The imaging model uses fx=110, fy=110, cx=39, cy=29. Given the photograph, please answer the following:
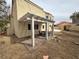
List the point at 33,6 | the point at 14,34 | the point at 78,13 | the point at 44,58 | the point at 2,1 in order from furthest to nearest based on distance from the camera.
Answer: the point at 78,13, the point at 33,6, the point at 14,34, the point at 2,1, the point at 44,58

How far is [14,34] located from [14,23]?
2.01m

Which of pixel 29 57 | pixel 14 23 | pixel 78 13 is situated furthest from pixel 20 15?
pixel 78 13

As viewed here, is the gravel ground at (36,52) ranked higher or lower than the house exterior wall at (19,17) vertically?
lower

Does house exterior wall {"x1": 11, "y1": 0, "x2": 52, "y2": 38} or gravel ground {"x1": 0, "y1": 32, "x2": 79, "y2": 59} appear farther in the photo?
house exterior wall {"x1": 11, "y1": 0, "x2": 52, "y2": 38}

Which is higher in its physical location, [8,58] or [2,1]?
[2,1]

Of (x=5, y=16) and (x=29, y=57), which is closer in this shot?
(x=29, y=57)

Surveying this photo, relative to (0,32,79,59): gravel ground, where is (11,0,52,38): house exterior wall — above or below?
above

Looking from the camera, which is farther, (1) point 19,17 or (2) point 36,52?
(1) point 19,17

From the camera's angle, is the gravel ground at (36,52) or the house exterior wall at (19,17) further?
the house exterior wall at (19,17)

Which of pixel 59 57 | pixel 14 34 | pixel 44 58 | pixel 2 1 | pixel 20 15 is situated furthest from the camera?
pixel 14 34

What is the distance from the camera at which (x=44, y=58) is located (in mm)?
7520

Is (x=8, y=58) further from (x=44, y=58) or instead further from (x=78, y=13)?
(x=78, y=13)

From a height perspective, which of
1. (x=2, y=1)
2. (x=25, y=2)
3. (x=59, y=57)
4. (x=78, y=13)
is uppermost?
(x=78, y=13)

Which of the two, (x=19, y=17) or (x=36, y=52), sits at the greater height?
(x=19, y=17)
